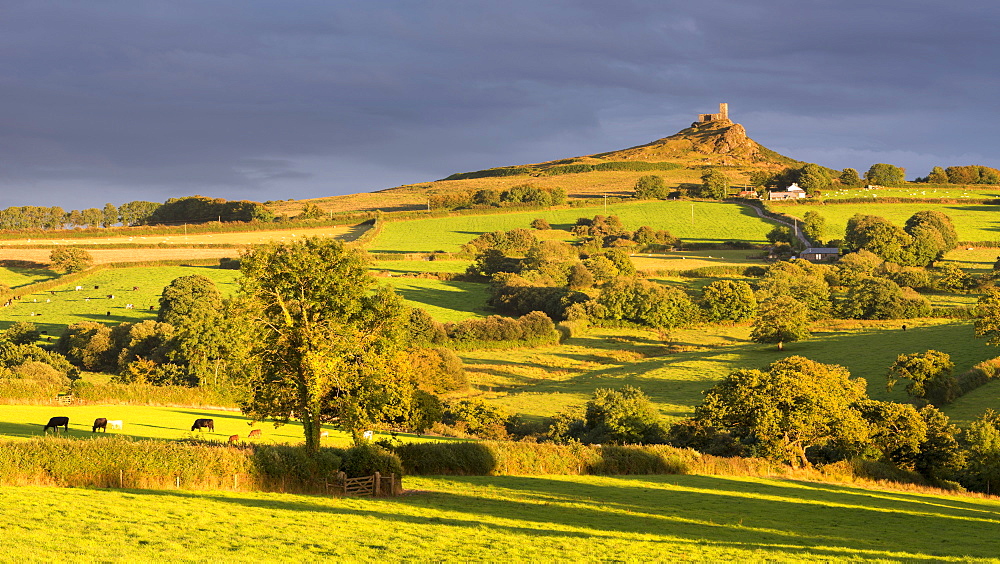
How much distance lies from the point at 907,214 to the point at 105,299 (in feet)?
428

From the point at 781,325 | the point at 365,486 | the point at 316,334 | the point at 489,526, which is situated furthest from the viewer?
the point at 781,325

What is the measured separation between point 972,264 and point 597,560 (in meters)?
118

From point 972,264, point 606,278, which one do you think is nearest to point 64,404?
point 606,278

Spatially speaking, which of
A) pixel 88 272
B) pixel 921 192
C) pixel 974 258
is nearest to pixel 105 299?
pixel 88 272

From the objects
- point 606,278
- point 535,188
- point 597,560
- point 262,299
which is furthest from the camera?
point 535,188

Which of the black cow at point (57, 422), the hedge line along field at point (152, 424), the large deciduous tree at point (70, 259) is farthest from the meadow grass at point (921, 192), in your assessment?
the black cow at point (57, 422)

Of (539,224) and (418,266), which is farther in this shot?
(539,224)

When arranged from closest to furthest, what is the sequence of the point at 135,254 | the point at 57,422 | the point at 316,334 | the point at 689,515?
the point at 689,515
the point at 316,334
the point at 57,422
the point at 135,254

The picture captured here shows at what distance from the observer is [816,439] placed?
4709cm

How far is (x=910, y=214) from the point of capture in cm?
15225

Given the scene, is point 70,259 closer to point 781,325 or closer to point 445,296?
point 445,296

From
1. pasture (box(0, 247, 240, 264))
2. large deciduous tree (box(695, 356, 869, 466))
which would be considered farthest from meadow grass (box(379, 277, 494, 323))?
large deciduous tree (box(695, 356, 869, 466))

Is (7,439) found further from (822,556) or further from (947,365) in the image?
(947,365)

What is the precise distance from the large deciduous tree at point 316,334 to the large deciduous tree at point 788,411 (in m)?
21.2
